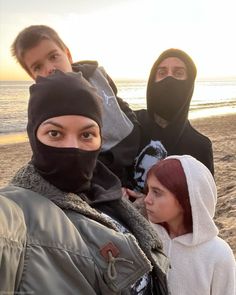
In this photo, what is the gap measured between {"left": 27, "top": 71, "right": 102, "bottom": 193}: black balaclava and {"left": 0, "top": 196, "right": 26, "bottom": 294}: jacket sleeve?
1.02ft

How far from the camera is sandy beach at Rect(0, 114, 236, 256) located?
215 inches

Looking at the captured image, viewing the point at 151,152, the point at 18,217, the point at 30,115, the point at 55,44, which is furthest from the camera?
the point at 151,152

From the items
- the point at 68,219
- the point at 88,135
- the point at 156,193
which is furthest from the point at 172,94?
the point at 68,219

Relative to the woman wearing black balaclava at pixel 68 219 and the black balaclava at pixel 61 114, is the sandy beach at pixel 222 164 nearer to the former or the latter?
the woman wearing black balaclava at pixel 68 219

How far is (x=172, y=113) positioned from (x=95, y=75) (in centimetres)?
69

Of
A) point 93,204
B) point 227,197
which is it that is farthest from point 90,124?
point 227,197

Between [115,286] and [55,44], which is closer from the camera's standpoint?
[115,286]

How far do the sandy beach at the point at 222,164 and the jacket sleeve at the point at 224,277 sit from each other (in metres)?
2.48

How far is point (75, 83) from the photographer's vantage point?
4.73 feet

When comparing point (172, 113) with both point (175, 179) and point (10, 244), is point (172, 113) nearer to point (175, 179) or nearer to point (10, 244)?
point (175, 179)

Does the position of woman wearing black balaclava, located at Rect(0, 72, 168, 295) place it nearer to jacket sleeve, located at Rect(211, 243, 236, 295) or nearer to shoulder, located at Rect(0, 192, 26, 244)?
shoulder, located at Rect(0, 192, 26, 244)

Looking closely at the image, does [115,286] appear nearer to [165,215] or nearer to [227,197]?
[165,215]

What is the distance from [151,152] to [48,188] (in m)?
1.19

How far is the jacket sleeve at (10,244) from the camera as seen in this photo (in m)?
0.96
